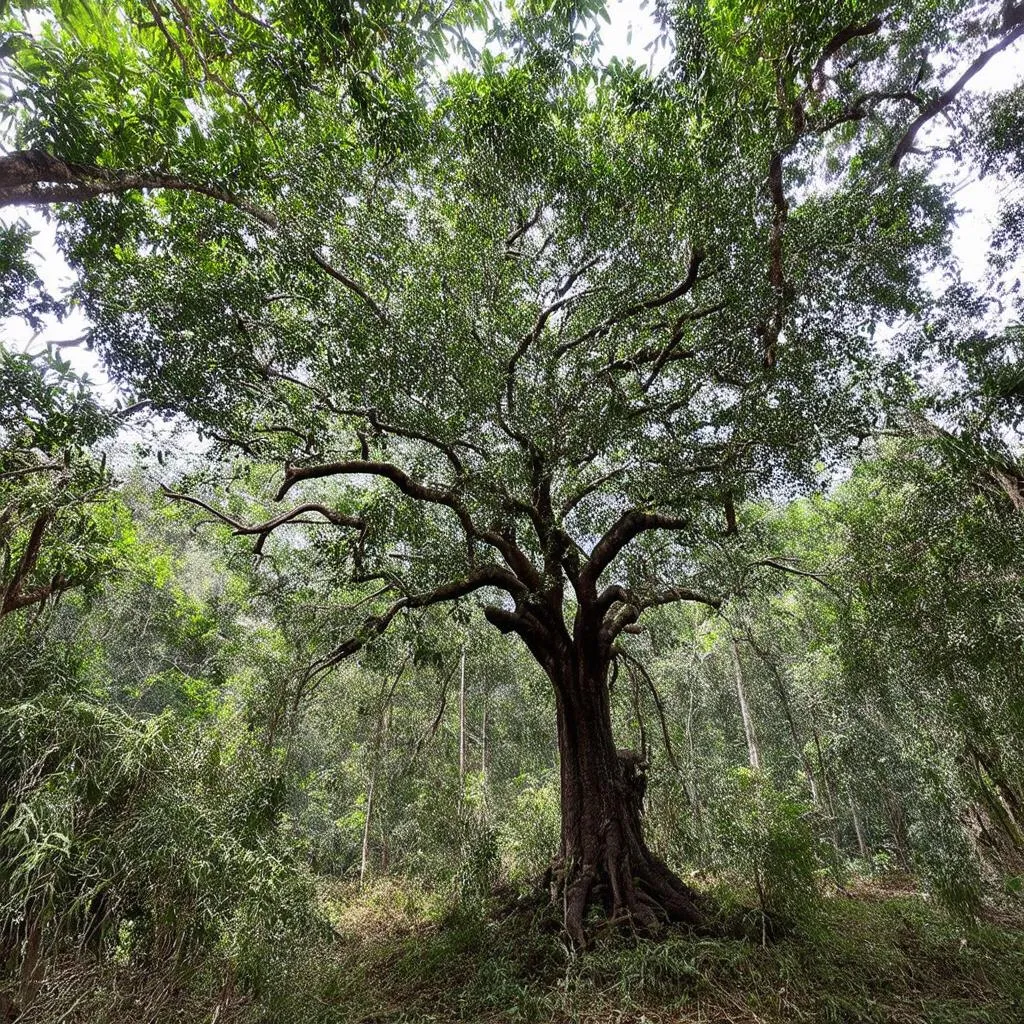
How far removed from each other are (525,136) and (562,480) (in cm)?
351

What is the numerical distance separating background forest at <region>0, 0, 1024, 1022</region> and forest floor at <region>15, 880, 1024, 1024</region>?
0.12 feet

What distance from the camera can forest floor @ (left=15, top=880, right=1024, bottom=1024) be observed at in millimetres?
3346

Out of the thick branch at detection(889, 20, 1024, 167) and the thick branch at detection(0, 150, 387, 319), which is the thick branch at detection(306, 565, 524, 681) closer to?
the thick branch at detection(0, 150, 387, 319)

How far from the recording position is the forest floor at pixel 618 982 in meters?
3.35

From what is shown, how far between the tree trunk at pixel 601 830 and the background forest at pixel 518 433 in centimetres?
5

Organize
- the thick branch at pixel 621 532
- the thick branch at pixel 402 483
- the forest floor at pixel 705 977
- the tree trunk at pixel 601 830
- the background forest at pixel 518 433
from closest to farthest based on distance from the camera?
the background forest at pixel 518 433 < the forest floor at pixel 705 977 < the thick branch at pixel 402 483 < the tree trunk at pixel 601 830 < the thick branch at pixel 621 532

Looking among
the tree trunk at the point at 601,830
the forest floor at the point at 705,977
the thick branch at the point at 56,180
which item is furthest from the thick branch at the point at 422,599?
the thick branch at the point at 56,180

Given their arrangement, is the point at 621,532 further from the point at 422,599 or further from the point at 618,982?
the point at 618,982

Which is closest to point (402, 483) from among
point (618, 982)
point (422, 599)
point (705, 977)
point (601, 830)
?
A: point (422, 599)

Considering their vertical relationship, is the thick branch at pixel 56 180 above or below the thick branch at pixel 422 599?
above

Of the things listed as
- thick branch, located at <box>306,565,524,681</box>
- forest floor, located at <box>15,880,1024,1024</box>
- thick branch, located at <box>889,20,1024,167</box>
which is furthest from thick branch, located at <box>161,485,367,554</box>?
thick branch, located at <box>889,20,1024,167</box>

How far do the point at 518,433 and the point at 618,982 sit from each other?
4.48 m

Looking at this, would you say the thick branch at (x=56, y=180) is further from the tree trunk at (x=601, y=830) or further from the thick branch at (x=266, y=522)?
the tree trunk at (x=601, y=830)

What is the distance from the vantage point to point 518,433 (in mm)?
4992
